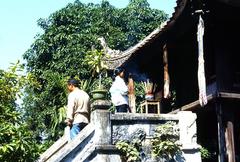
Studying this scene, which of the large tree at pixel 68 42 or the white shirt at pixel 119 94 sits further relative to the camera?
the large tree at pixel 68 42

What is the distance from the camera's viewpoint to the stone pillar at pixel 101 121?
9312 millimetres

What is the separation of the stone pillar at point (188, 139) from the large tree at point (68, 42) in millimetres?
13678

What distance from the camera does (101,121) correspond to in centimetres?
934

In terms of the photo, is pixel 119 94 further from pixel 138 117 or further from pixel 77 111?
pixel 77 111

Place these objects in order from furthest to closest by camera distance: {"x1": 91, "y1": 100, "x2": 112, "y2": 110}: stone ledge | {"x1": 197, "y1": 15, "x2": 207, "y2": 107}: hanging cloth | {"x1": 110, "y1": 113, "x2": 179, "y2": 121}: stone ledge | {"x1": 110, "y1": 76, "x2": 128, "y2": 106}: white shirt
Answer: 1. {"x1": 110, "y1": 76, "x2": 128, "y2": 106}: white shirt
2. {"x1": 197, "y1": 15, "x2": 207, "y2": 107}: hanging cloth
3. {"x1": 110, "y1": 113, "x2": 179, "y2": 121}: stone ledge
4. {"x1": 91, "y1": 100, "x2": 112, "y2": 110}: stone ledge

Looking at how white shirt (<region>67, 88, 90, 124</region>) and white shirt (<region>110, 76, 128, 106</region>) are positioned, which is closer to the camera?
white shirt (<region>67, 88, 90, 124</region>)

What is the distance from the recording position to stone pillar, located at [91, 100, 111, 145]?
9.31 m

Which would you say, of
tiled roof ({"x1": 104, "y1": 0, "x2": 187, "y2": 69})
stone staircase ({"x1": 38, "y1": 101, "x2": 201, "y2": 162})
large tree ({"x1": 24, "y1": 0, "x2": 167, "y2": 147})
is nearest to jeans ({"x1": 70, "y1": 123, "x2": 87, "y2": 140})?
stone staircase ({"x1": 38, "y1": 101, "x2": 201, "y2": 162})

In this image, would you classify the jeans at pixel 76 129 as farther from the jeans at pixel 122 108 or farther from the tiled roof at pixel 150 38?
the tiled roof at pixel 150 38

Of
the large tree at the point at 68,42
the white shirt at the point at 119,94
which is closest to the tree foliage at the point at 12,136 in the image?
the white shirt at the point at 119,94

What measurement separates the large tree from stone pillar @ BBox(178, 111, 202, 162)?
13678mm

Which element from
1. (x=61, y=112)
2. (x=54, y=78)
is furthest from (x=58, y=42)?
(x=61, y=112)

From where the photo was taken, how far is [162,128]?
32.2ft

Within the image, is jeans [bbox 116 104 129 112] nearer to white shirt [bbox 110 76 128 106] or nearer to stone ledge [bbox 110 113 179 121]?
white shirt [bbox 110 76 128 106]
